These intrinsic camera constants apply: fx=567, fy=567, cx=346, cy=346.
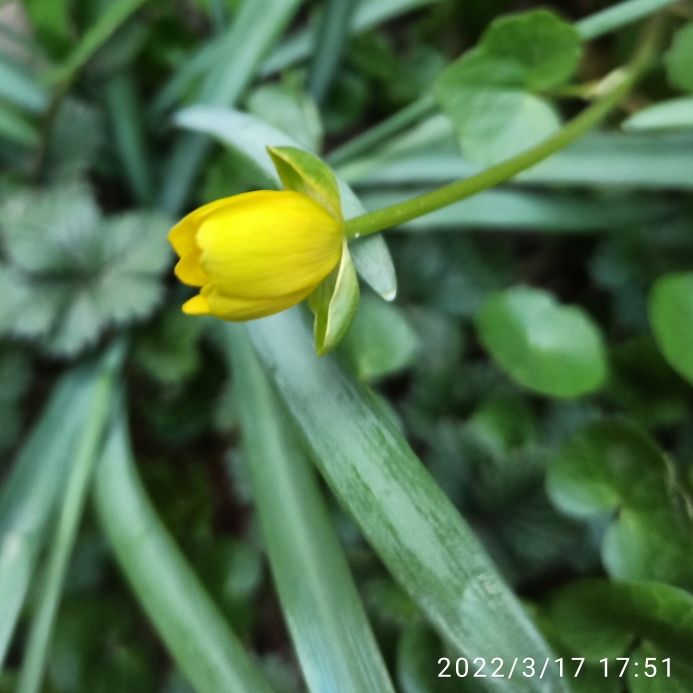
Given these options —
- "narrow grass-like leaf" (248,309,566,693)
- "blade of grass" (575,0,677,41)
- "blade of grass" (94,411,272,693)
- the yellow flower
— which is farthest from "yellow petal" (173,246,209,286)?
"blade of grass" (575,0,677,41)

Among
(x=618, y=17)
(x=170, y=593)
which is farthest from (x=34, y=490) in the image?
(x=618, y=17)

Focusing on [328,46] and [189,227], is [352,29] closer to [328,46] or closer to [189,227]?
[328,46]

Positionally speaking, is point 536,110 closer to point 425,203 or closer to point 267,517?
point 425,203

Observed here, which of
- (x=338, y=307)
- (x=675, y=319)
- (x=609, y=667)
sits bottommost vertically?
(x=609, y=667)

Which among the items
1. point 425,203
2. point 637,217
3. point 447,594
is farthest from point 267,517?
point 637,217

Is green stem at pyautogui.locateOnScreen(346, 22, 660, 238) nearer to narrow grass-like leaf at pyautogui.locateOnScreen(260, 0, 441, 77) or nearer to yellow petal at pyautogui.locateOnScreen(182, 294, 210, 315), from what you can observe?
yellow petal at pyautogui.locateOnScreen(182, 294, 210, 315)
